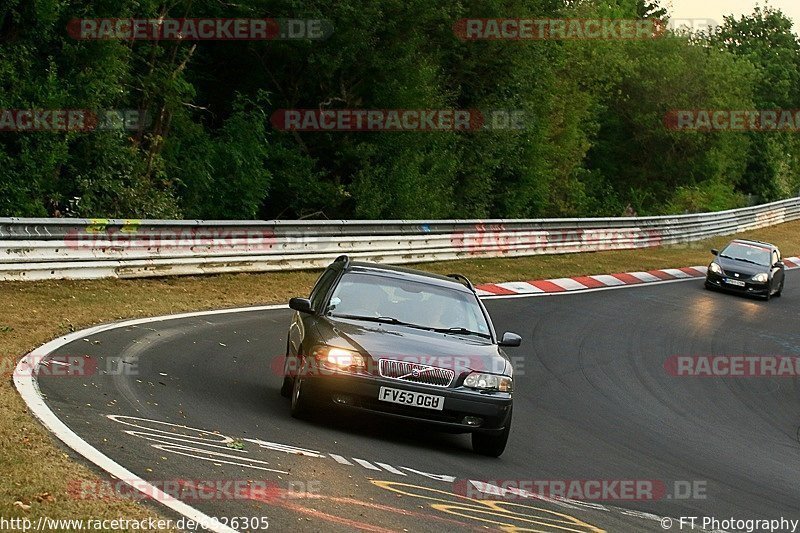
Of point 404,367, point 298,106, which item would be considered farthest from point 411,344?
point 298,106

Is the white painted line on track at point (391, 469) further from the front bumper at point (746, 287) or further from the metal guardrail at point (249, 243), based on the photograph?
the front bumper at point (746, 287)

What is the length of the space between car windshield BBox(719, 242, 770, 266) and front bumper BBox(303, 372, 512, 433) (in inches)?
886

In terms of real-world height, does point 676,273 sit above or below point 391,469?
below

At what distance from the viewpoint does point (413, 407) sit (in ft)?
32.6

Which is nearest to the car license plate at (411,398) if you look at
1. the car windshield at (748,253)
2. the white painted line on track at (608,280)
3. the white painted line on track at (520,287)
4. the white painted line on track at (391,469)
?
the white painted line on track at (391,469)

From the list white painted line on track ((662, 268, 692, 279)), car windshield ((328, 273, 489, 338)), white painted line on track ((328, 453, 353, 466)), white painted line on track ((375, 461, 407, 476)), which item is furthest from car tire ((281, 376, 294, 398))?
white painted line on track ((662, 268, 692, 279))

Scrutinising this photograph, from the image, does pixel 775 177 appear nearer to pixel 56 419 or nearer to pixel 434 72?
pixel 434 72

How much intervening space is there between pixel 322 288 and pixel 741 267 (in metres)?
20.8

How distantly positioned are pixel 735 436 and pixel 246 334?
21.0 ft

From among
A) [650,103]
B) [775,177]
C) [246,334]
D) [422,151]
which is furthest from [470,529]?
[775,177]

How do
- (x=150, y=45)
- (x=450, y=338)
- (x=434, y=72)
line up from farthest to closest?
(x=434, y=72) → (x=150, y=45) → (x=450, y=338)

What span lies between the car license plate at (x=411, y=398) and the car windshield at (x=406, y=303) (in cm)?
107

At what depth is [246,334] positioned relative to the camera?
16.1 meters

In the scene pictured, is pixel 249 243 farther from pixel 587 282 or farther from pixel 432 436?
pixel 432 436
